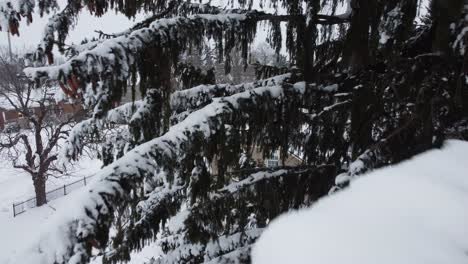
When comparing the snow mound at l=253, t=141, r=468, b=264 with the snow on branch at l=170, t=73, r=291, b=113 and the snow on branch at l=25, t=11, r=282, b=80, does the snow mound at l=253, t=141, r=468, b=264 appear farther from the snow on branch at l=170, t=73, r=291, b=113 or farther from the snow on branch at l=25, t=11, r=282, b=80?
the snow on branch at l=170, t=73, r=291, b=113

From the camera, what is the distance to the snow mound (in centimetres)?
94

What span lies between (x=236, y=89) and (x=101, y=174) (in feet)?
6.45

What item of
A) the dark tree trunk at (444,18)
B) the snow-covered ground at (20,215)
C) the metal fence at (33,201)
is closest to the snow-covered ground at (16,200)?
the snow-covered ground at (20,215)

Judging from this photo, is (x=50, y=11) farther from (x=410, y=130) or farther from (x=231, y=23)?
(x=410, y=130)

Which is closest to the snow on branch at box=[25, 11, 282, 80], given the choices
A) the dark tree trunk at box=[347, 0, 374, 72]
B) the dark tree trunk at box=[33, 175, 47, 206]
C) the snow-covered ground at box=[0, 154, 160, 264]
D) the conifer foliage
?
the conifer foliage

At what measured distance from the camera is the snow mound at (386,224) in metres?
0.94

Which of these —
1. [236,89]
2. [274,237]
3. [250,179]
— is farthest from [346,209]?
[236,89]

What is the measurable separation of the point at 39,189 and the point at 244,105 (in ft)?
75.0

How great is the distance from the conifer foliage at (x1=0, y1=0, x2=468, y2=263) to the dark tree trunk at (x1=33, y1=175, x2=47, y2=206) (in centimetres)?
2060

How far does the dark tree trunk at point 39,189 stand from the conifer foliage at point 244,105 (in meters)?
20.6

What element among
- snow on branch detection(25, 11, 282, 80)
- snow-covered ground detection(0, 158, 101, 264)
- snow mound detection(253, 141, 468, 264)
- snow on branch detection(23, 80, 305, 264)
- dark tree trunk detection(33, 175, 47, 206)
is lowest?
snow-covered ground detection(0, 158, 101, 264)

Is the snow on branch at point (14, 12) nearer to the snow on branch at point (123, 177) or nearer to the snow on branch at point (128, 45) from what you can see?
the snow on branch at point (128, 45)

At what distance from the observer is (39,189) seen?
2225cm

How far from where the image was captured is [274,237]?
1.16 meters
